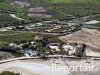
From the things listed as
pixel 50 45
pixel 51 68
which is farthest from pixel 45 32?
pixel 51 68

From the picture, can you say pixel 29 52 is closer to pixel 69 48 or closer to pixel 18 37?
pixel 69 48

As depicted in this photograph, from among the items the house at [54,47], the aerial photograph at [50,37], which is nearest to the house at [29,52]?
the aerial photograph at [50,37]

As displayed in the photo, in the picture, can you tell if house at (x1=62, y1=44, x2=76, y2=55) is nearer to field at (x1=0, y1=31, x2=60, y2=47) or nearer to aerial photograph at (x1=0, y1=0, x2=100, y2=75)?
aerial photograph at (x1=0, y1=0, x2=100, y2=75)

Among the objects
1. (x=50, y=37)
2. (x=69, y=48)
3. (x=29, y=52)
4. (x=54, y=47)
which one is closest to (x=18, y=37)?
(x=50, y=37)

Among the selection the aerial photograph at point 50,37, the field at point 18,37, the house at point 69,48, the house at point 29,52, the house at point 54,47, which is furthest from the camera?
the field at point 18,37

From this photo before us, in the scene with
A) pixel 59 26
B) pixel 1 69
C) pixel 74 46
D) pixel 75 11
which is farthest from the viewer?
pixel 75 11

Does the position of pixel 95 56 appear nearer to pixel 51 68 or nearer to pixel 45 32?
pixel 51 68

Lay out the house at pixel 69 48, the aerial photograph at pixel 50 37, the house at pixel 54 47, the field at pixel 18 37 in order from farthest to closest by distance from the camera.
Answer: the field at pixel 18 37 < the house at pixel 54 47 < the house at pixel 69 48 < the aerial photograph at pixel 50 37

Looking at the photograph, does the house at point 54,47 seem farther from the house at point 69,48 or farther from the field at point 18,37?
the field at point 18,37
